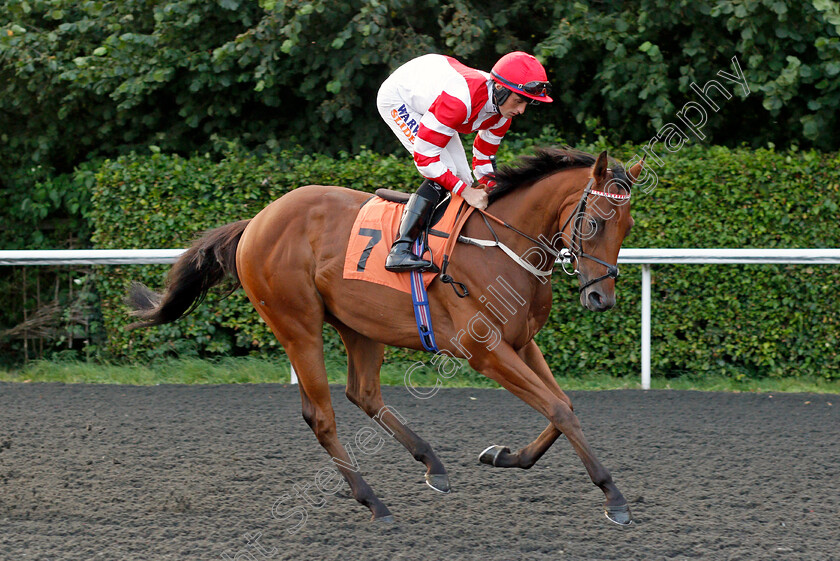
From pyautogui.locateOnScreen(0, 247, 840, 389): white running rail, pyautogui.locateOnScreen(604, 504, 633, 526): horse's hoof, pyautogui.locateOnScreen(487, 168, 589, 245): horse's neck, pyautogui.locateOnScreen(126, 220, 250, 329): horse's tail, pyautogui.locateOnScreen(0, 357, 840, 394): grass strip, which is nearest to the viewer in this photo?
pyautogui.locateOnScreen(604, 504, 633, 526): horse's hoof

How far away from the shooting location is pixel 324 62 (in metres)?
7.62

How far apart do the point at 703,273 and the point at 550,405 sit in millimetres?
3240

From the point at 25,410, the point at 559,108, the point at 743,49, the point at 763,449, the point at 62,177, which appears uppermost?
the point at 743,49

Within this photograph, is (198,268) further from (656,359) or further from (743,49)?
(743,49)

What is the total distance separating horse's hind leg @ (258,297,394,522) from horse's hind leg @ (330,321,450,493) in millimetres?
229

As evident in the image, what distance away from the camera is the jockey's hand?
12.6 feet

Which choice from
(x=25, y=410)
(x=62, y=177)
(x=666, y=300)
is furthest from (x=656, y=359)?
(x=62, y=177)

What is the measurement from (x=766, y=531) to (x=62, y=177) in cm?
747

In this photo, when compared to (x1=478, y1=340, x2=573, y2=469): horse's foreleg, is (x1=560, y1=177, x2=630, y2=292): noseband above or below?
above

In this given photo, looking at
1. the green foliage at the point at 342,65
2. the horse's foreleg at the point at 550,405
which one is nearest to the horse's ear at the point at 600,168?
the horse's foreleg at the point at 550,405

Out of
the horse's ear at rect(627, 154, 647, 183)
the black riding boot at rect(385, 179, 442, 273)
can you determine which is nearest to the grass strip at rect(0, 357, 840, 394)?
the black riding boot at rect(385, 179, 442, 273)

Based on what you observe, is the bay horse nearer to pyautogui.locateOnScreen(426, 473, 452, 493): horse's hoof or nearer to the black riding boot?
pyautogui.locateOnScreen(426, 473, 452, 493): horse's hoof

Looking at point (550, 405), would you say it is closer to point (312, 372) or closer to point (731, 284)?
point (312, 372)

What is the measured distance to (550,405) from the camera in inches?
139
